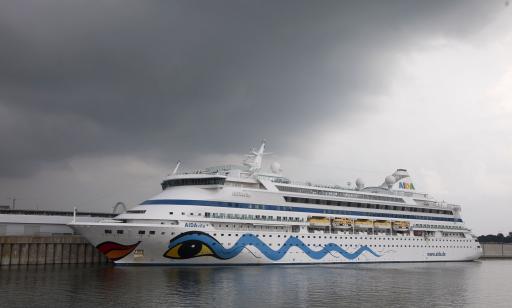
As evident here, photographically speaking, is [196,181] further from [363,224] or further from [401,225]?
[401,225]

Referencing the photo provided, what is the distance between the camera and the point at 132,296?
22578mm

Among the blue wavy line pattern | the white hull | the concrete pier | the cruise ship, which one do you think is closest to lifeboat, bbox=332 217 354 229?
the cruise ship

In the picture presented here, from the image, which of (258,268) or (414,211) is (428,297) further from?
(414,211)

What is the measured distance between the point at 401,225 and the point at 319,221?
40.2ft

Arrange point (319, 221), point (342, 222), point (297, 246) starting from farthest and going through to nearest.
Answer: point (342, 222) → point (319, 221) → point (297, 246)

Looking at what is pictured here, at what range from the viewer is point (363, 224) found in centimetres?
4703

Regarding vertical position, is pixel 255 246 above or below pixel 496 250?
above

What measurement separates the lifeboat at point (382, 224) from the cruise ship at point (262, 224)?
0.34 ft

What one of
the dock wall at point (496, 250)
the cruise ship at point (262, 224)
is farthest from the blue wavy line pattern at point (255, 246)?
the dock wall at point (496, 250)

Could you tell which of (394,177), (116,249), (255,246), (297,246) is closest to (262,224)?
(255,246)

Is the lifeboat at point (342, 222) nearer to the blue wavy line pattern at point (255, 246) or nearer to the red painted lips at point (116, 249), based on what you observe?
the blue wavy line pattern at point (255, 246)

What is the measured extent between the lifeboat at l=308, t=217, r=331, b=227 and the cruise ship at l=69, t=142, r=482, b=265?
0.35 ft

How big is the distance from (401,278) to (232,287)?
14.1 metres

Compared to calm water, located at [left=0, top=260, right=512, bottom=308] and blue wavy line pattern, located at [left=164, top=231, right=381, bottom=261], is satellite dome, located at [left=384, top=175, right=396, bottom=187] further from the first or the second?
calm water, located at [left=0, top=260, right=512, bottom=308]
